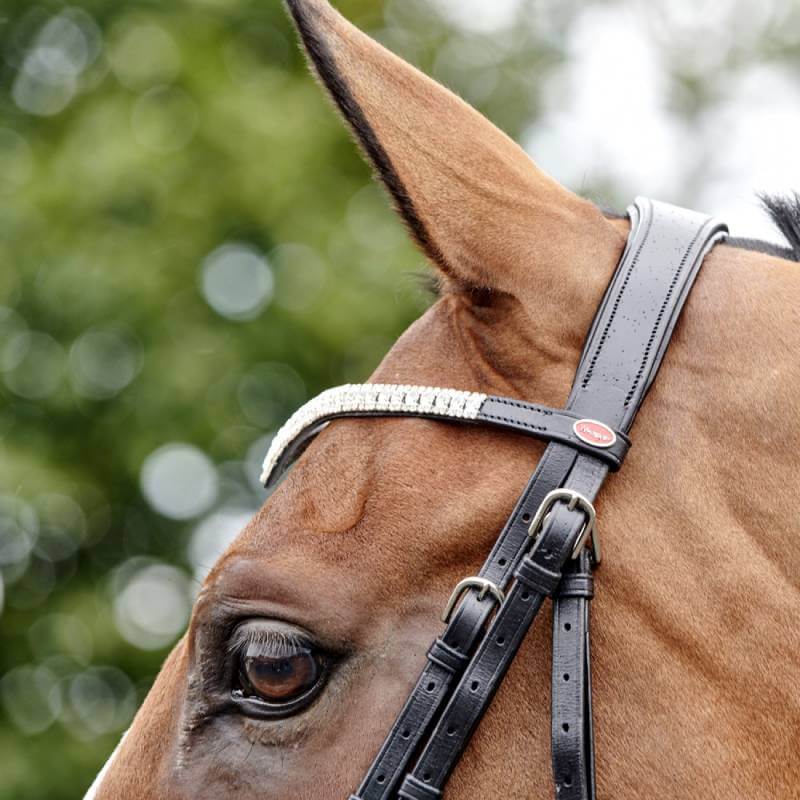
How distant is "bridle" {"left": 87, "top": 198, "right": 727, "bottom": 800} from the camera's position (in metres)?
2.00

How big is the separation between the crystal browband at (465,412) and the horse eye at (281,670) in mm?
476

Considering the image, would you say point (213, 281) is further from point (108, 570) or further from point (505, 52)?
point (505, 52)

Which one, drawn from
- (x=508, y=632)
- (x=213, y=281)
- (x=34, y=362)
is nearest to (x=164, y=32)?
(x=213, y=281)

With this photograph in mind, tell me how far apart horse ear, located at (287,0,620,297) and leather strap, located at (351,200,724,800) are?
242 millimetres

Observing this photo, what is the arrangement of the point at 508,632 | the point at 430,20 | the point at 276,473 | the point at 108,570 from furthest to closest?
the point at 430,20 → the point at 108,570 → the point at 276,473 → the point at 508,632

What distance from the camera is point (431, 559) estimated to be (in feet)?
6.98

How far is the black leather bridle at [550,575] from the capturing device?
200 centimetres

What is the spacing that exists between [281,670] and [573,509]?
1.97 feet

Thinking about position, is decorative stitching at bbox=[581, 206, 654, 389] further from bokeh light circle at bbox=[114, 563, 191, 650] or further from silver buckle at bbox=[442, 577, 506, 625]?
bokeh light circle at bbox=[114, 563, 191, 650]

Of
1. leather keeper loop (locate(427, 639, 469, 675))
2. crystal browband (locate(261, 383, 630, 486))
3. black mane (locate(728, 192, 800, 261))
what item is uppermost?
black mane (locate(728, 192, 800, 261))

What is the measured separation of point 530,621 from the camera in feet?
6.73

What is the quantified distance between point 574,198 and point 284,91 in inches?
365

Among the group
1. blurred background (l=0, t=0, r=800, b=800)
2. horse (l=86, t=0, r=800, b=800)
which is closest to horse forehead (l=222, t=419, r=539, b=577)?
horse (l=86, t=0, r=800, b=800)

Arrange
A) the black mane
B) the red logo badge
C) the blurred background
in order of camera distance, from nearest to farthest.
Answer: the red logo badge → the black mane → the blurred background
